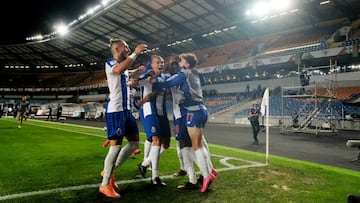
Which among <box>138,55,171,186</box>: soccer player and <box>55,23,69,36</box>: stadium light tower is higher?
Answer: <box>55,23,69,36</box>: stadium light tower

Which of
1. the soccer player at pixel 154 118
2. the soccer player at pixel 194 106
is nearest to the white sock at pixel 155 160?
the soccer player at pixel 154 118

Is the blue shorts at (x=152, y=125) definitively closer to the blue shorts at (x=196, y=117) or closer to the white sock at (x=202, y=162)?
the blue shorts at (x=196, y=117)

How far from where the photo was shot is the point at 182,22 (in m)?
33.2

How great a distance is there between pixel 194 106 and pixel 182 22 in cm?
3038

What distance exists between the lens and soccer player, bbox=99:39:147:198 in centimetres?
375

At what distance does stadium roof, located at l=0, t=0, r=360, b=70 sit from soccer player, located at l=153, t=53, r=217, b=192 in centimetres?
2452

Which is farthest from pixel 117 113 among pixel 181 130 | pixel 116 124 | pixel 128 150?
pixel 181 130

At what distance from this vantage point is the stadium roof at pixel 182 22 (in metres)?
27.8

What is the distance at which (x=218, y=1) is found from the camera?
89.9 ft

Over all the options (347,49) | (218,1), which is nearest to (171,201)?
(347,49)

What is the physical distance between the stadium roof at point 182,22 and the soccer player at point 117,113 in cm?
2516

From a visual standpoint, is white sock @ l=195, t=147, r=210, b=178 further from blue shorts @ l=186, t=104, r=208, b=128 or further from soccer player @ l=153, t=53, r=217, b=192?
blue shorts @ l=186, t=104, r=208, b=128

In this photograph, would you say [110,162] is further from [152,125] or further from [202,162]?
[202,162]

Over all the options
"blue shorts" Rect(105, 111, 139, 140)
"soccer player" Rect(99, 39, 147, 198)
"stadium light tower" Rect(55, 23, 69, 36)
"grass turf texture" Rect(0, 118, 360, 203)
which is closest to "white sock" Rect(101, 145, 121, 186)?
"soccer player" Rect(99, 39, 147, 198)
